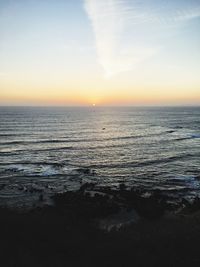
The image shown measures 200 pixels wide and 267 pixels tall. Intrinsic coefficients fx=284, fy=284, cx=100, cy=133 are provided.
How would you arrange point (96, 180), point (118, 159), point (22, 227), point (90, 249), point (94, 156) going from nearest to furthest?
point (90, 249), point (22, 227), point (96, 180), point (118, 159), point (94, 156)

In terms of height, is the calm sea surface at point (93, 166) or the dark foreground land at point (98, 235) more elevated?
the dark foreground land at point (98, 235)

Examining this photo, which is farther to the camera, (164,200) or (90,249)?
(164,200)

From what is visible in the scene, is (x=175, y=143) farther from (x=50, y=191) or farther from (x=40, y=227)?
→ (x=40, y=227)

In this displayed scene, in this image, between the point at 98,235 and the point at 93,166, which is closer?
the point at 98,235

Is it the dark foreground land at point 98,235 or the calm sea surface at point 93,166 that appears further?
the calm sea surface at point 93,166

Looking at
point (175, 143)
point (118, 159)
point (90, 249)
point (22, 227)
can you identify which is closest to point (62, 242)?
point (90, 249)

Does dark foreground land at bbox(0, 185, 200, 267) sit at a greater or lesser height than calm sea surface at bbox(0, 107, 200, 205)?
greater

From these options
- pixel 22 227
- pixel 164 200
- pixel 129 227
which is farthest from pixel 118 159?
pixel 22 227

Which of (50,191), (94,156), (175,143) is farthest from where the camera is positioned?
(175,143)
